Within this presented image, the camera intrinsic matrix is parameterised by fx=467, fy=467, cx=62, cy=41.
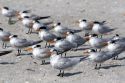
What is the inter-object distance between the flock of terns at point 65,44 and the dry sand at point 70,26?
0.28 metres

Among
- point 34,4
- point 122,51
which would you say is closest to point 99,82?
point 122,51

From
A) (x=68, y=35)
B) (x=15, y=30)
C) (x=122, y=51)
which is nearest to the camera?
(x=122, y=51)

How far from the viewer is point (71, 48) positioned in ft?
46.0

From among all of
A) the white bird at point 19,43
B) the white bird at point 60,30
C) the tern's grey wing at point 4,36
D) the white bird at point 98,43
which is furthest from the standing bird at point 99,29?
the tern's grey wing at point 4,36

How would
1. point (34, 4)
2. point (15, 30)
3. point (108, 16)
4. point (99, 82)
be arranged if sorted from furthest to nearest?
1. point (34, 4)
2. point (108, 16)
3. point (15, 30)
4. point (99, 82)

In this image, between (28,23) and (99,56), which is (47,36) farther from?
(99,56)

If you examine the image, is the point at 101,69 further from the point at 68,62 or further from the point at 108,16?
the point at 108,16

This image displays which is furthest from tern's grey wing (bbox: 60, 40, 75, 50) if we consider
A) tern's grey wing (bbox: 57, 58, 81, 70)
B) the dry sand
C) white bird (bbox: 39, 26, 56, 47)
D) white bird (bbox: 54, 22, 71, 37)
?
white bird (bbox: 54, 22, 71, 37)

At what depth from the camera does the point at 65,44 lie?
45.6ft

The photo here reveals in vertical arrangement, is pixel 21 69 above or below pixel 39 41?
below

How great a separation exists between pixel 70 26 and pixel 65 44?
3666 mm

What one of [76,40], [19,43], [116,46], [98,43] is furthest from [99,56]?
[19,43]

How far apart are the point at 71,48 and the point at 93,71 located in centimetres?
141

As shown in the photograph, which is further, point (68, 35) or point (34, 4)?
point (34, 4)
